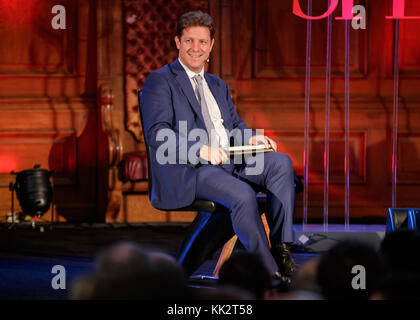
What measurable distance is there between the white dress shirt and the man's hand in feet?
0.32

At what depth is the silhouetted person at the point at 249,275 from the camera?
3.17ft

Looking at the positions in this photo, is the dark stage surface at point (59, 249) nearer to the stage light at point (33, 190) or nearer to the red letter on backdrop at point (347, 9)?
the stage light at point (33, 190)

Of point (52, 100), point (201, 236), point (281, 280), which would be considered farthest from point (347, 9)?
point (281, 280)

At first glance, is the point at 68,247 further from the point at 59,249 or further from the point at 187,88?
the point at 187,88

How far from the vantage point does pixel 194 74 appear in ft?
6.91

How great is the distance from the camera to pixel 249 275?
97cm

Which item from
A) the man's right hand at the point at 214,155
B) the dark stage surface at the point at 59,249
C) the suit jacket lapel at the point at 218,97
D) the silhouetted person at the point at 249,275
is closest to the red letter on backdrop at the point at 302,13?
the dark stage surface at the point at 59,249

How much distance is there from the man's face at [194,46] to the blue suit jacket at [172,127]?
48 mm

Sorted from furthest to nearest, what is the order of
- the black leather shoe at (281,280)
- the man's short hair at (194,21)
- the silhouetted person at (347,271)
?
the man's short hair at (194,21) → the black leather shoe at (281,280) → the silhouetted person at (347,271)

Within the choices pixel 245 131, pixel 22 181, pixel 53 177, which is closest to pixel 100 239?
pixel 22 181

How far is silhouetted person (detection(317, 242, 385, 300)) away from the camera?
906mm

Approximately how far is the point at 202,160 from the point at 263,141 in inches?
10.2

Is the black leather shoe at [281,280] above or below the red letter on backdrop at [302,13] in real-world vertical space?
below
